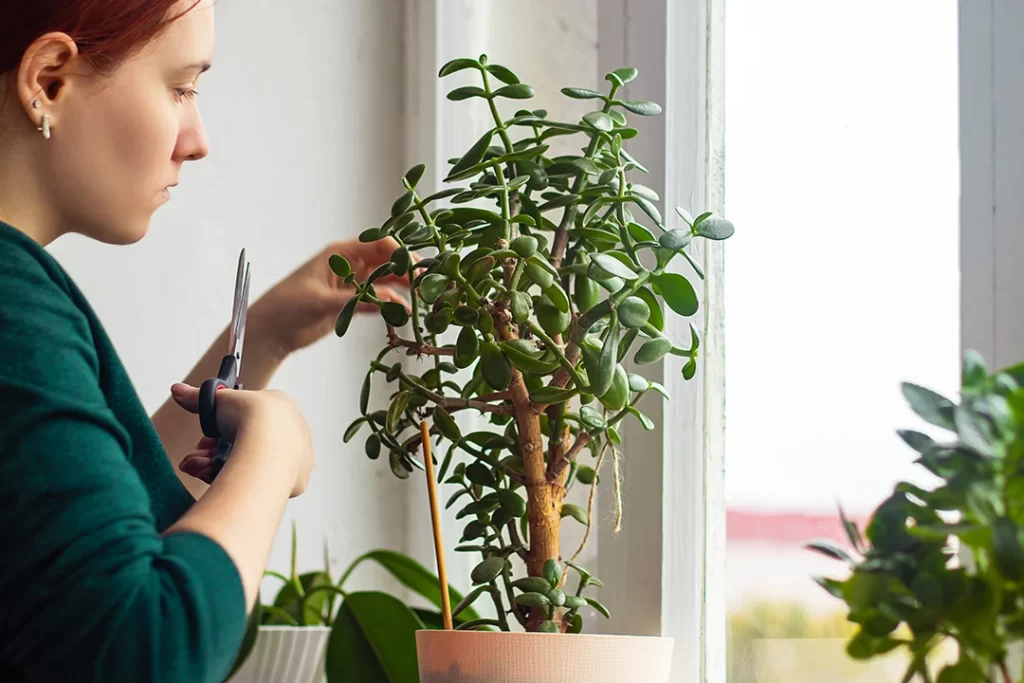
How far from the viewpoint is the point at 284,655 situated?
1072 mm

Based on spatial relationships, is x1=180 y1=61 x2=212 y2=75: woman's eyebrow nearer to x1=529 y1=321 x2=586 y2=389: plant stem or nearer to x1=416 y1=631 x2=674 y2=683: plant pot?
x1=529 y1=321 x2=586 y2=389: plant stem

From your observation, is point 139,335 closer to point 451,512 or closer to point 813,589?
point 451,512

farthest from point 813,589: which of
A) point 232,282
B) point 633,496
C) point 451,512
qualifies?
point 232,282

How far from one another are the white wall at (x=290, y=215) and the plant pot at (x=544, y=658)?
0.72 m

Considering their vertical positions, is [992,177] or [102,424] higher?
[992,177]

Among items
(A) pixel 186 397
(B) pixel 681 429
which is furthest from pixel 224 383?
(B) pixel 681 429

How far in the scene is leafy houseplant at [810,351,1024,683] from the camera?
1.45ft

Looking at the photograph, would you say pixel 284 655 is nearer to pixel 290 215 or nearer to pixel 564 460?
pixel 564 460

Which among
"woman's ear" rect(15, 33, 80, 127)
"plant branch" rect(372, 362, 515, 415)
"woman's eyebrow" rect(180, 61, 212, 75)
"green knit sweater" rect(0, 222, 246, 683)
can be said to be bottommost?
"green knit sweater" rect(0, 222, 246, 683)

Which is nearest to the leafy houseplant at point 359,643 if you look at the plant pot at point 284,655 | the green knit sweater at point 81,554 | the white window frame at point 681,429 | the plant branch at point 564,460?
the plant pot at point 284,655

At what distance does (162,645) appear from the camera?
575 mm

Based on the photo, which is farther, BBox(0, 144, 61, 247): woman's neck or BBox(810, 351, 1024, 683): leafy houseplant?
BBox(0, 144, 61, 247): woman's neck

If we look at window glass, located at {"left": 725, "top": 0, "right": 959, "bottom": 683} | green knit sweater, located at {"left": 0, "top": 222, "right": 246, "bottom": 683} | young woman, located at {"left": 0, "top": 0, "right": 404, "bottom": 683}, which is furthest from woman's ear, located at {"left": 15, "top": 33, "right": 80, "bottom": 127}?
window glass, located at {"left": 725, "top": 0, "right": 959, "bottom": 683}

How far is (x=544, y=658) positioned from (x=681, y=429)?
33cm
